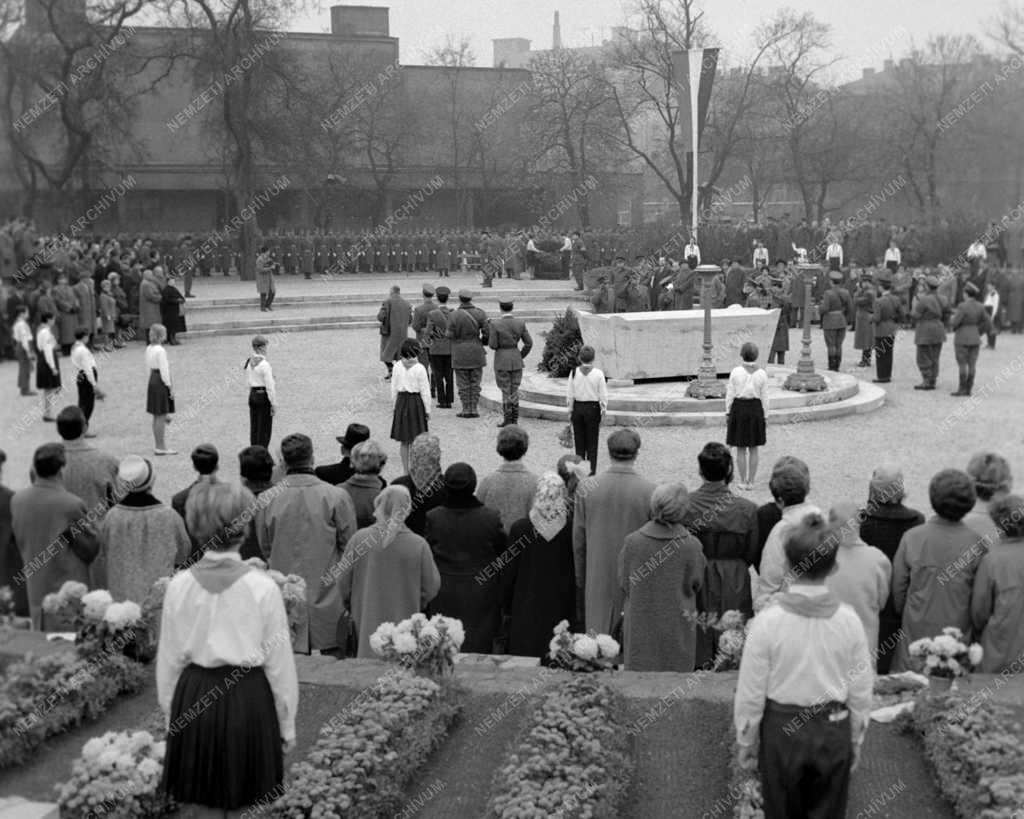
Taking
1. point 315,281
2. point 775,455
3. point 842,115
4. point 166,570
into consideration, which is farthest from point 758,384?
point 842,115

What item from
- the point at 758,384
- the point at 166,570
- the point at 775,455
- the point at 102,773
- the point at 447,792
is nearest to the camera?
the point at 102,773

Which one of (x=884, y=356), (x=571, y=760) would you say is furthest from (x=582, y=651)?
(x=884, y=356)

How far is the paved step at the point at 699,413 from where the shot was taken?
49.5 ft

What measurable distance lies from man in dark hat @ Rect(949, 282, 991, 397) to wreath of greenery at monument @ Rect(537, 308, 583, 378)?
16.7ft

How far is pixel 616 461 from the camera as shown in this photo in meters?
7.45

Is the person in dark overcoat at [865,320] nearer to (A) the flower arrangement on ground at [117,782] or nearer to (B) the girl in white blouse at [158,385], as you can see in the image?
(B) the girl in white blouse at [158,385]

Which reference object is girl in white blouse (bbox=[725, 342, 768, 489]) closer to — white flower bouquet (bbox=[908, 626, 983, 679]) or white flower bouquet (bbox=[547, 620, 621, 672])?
white flower bouquet (bbox=[547, 620, 621, 672])

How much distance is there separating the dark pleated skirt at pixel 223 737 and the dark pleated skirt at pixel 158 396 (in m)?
9.09

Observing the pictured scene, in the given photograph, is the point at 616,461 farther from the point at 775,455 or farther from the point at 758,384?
the point at 775,455

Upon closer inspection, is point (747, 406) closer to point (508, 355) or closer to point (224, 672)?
point (508, 355)

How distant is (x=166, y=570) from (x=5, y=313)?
9.97 meters

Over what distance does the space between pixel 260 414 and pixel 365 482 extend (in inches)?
218

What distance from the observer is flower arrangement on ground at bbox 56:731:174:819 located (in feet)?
16.3

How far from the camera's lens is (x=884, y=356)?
1823cm
